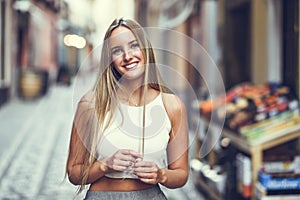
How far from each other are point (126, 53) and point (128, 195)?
35 cm

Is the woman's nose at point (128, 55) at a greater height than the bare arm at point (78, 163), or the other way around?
the woman's nose at point (128, 55)

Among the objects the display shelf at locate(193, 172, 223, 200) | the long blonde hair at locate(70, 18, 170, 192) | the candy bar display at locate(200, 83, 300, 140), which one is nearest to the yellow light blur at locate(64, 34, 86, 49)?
the long blonde hair at locate(70, 18, 170, 192)

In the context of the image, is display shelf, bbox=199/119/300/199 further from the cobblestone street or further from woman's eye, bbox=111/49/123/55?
woman's eye, bbox=111/49/123/55

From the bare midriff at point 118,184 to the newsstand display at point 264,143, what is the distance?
1.69m

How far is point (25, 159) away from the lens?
4.26 metres

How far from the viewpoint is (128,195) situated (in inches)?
59.8

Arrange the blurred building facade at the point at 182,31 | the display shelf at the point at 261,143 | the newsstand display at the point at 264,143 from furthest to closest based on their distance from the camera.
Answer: the display shelf at the point at 261,143 < the newsstand display at the point at 264,143 < the blurred building facade at the point at 182,31

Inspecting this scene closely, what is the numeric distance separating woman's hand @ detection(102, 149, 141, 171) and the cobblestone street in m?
0.31

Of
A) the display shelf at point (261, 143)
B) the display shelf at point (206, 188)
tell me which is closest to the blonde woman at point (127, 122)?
the display shelf at point (261, 143)

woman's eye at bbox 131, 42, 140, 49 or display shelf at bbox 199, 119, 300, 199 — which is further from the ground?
woman's eye at bbox 131, 42, 140, 49

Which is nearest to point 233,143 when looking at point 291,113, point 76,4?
point 291,113

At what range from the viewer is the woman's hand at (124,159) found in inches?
55.3

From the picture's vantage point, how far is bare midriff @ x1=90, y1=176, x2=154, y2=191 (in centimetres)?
151

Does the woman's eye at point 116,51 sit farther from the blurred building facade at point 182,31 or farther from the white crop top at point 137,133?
the blurred building facade at point 182,31
